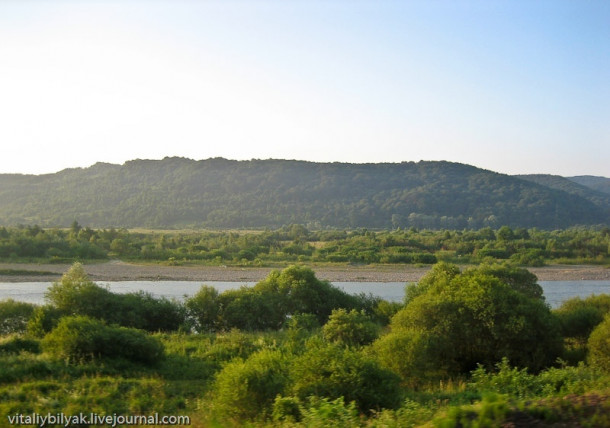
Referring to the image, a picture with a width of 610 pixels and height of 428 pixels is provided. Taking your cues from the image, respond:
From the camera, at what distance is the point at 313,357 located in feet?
42.3

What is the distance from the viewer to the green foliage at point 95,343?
689 inches

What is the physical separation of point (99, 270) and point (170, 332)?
34.0 m

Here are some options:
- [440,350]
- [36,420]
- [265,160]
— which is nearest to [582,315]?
[440,350]

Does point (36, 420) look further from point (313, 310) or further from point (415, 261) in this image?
point (415, 261)

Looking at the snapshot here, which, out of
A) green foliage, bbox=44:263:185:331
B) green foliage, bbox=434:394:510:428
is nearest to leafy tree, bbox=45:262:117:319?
green foliage, bbox=44:263:185:331

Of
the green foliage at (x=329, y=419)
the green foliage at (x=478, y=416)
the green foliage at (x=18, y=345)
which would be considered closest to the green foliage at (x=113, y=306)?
the green foliage at (x=18, y=345)

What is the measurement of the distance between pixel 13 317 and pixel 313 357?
16.8 metres

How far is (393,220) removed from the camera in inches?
5600

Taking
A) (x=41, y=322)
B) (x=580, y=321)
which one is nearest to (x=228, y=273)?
(x=41, y=322)

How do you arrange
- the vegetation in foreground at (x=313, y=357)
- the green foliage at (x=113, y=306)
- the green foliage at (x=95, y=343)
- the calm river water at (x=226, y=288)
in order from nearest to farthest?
the vegetation in foreground at (x=313, y=357) → the green foliage at (x=95, y=343) → the green foliage at (x=113, y=306) → the calm river water at (x=226, y=288)

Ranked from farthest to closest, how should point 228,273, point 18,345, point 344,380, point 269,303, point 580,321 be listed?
point 228,273 → point 269,303 → point 580,321 → point 18,345 → point 344,380

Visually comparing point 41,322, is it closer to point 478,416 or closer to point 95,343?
point 95,343

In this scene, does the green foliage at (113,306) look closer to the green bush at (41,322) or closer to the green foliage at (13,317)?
the green bush at (41,322)

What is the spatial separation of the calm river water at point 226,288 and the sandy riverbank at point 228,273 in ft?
7.19
